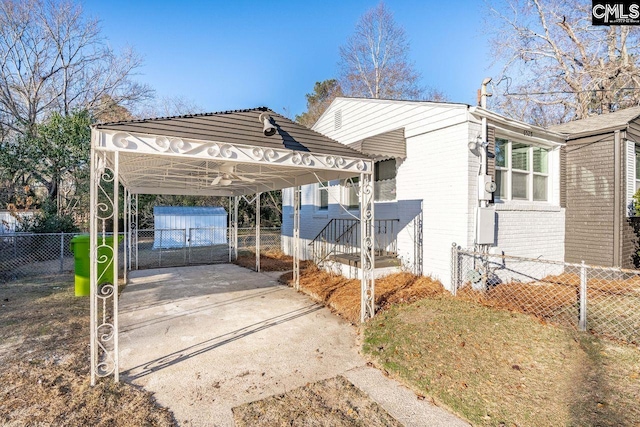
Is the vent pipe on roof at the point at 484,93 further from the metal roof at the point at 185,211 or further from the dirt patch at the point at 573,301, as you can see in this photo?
the metal roof at the point at 185,211

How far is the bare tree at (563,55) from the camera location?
581 inches

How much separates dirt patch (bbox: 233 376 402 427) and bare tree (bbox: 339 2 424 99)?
19.5m

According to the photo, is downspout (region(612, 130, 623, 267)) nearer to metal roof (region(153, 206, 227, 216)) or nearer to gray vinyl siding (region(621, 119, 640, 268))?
gray vinyl siding (region(621, 119, 640, 268))

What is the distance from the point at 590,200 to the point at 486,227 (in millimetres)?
3377

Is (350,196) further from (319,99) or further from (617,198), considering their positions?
(319,99)

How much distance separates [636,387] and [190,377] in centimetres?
429

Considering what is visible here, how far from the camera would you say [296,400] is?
9.69ft

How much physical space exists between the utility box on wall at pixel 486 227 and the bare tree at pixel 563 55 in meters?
11.6

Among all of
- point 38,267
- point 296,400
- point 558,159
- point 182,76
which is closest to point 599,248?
point 558,159

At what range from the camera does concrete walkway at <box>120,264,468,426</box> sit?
9.63 ft

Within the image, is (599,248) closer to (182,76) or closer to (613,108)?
(613,108)

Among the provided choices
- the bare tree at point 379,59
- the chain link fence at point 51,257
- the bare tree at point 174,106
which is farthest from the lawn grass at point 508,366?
the bare tree at point 174,106

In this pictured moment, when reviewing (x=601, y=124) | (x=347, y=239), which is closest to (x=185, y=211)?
(x=347, y=239)

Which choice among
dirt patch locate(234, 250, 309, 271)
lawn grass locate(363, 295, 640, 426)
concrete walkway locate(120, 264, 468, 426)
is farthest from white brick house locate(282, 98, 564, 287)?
dirt patch locate(234, 250, 309, 271)
